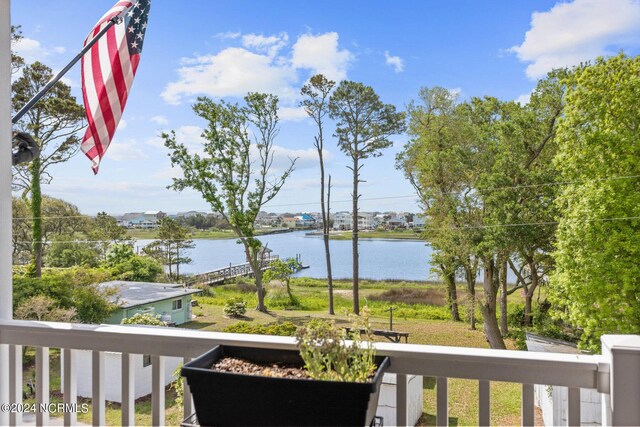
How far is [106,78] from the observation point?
1.60 m

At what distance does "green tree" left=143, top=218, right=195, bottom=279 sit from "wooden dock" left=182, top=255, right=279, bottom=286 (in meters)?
0.33

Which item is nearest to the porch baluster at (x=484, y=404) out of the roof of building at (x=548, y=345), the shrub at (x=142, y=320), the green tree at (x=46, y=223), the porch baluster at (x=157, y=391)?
the porch baluster at (x=157, y=391)

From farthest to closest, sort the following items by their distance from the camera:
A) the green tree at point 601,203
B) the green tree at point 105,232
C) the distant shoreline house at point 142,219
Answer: the distant shoreline house at point 142,219 < the green tree at point 105,232 < the green tree at point 601,203

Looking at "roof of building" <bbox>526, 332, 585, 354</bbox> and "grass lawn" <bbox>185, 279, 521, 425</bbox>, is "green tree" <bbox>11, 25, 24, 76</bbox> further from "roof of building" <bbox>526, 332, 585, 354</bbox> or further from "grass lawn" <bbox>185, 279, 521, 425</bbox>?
"roof of building" <bbox>526, 332, 585, 354</bbox>

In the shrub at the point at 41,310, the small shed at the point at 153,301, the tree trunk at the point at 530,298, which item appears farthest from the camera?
the tree trunk at the point at 530,298

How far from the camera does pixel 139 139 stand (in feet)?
29.8

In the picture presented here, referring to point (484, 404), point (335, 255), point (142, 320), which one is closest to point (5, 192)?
point (484, 404)

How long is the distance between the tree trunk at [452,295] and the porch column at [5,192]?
7946 millimetres

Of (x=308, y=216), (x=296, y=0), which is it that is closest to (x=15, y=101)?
(x=308, y=216)

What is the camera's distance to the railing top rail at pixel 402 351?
2.46ft

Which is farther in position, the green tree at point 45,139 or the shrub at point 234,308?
the shrub at point 234,308

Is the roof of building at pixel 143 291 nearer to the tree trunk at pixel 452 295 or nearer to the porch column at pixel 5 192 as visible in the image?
the tree trunk at pixel 452 295

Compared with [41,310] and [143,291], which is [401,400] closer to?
[41,310]

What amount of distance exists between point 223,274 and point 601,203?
6222mm
